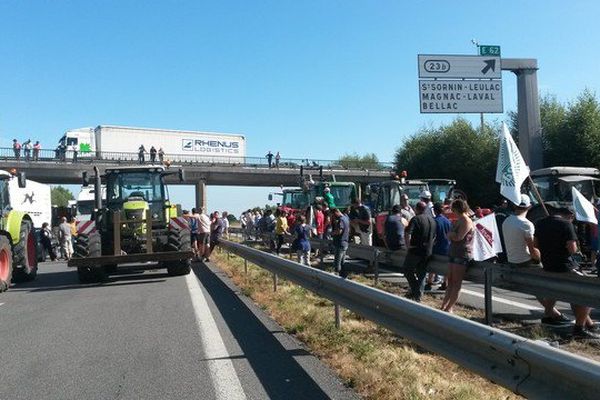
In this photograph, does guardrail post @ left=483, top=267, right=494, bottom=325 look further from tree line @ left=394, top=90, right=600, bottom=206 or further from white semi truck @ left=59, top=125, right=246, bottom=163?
white semi truck @ left=59, top=125, right=246, bottom=163

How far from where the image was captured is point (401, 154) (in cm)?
5341

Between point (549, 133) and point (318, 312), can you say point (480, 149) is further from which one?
point (318, 312)

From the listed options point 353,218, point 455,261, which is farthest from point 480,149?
point 455,261

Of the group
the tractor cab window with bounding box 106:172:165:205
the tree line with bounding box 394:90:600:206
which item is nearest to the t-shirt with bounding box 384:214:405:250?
the tractor cab window with bounding box 106:172:165:205

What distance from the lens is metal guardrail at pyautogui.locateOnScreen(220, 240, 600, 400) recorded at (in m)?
3.09

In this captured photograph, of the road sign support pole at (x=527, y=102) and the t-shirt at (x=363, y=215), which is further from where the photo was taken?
the road sign support pole at (x=527, y=102)

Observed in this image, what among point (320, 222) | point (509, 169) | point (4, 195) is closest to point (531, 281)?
point (509, 169)

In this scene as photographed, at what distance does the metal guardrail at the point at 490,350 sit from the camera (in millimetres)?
3094

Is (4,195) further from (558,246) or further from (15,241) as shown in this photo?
(558,246)

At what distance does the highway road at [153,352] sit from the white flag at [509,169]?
12.9 ft

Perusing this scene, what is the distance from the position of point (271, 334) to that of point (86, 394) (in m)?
2.77

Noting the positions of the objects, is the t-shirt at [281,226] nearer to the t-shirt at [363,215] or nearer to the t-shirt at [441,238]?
the t-shirt at [363,215]

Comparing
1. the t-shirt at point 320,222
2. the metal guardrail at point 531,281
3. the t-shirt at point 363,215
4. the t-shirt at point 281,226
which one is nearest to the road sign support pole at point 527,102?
A: the t-shirt at point 320,222

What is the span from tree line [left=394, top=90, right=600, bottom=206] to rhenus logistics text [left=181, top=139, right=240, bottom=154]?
17901 mm
